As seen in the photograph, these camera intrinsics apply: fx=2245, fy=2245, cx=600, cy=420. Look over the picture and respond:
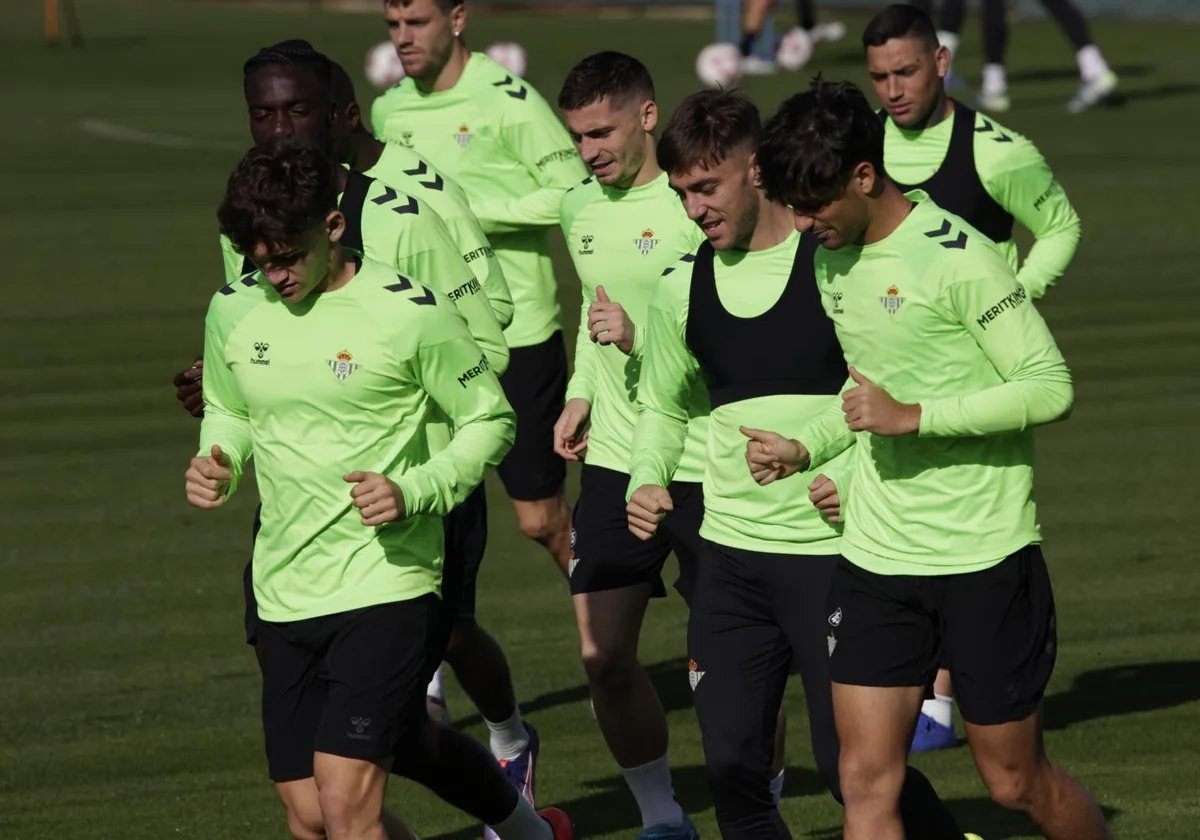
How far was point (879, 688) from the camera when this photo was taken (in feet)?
19.4

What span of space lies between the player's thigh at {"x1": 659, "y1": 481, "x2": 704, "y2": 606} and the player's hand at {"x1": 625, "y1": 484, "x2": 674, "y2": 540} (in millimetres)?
806

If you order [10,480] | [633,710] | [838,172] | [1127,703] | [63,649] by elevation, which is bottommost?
[10,480]

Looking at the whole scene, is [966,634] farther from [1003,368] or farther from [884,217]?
[884,217]

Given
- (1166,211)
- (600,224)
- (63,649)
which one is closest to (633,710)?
(600,224)

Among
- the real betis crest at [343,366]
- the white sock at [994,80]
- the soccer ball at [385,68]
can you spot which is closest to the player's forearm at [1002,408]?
the real betis crest at [343,366]

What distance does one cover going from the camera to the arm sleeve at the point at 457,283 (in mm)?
6848

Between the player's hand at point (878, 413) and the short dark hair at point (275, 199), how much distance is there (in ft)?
4.78

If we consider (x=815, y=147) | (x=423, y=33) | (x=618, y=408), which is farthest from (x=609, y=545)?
(x=423, y=33)

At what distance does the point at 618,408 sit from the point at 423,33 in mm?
2475

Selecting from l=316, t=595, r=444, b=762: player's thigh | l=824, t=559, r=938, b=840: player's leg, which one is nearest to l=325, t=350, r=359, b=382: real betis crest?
l=316, t=595, r=444, b=762: player's thigh

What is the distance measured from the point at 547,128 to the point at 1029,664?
14.1 ft

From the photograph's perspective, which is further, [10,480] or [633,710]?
[10,480]

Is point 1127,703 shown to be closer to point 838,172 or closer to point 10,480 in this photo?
point 838,172

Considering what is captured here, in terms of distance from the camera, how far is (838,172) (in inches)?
227
